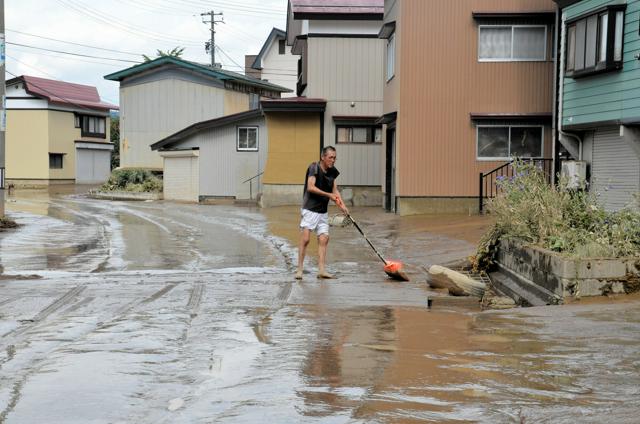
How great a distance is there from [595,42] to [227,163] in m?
19.7

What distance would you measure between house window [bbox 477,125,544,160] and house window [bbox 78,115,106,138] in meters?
41.5

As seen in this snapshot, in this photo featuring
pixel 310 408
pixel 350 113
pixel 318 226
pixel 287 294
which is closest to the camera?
pixel 310 408

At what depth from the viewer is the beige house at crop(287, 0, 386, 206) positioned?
31.1m

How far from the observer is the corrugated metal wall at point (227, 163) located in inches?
1393

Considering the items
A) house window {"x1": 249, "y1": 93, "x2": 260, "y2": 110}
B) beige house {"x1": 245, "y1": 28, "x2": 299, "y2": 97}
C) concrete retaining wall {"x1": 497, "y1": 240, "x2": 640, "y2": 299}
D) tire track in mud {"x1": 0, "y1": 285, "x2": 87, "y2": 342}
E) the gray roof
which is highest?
beige house {"x1": 245, "y1": 28, "x2": 299, "y2": 97}

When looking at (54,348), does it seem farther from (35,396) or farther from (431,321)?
(431,321)

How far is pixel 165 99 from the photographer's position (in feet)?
149

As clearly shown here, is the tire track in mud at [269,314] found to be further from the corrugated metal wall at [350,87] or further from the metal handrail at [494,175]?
the corrugated metal wall at [350,87]

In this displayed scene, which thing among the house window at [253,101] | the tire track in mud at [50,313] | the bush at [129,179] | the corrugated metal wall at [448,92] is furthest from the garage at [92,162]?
the tire track in mud at [50,313]

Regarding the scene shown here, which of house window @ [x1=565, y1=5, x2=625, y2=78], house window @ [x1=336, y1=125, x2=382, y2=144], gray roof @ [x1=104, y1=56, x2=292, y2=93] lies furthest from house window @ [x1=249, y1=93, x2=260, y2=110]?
house window @ [x1=565, y1=5, x2=625, y2=78]

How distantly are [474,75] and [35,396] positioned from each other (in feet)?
63.9

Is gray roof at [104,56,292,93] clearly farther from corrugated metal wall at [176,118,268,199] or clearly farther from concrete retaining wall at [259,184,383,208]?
concrete retaining wall at [259,184,383,208]

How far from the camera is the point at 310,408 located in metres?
5.14

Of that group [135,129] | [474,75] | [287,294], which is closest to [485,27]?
[474,75]
